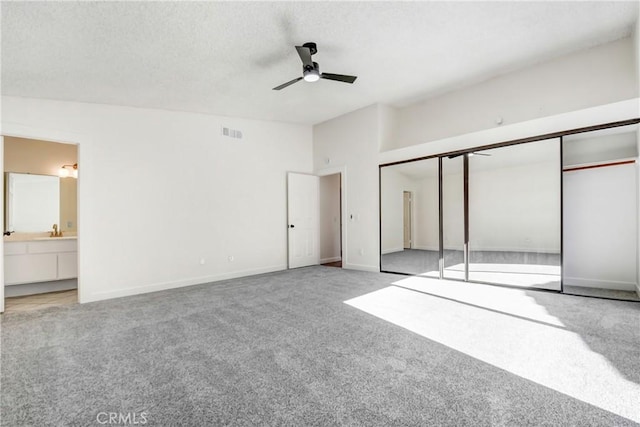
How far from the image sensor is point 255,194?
5984 millimetres

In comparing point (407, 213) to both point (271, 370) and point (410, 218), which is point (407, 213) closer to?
point (410, 218)

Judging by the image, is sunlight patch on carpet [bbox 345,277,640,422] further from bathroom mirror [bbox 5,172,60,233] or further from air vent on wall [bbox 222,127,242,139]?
bathroom mirror [bbox 5,172,60,233]

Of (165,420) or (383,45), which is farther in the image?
(383,45)

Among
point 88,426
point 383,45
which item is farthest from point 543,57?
point 88,426

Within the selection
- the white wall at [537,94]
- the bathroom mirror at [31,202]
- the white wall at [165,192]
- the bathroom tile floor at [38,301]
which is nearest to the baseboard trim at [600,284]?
the white wall at [537,94]

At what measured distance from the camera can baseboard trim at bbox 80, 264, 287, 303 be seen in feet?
14.0

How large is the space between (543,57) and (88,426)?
237 inches

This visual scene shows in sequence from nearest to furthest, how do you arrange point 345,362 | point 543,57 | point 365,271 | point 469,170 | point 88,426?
point 88,426 < point 345,362 < point 543,57 < point 469,170 < point 365,271

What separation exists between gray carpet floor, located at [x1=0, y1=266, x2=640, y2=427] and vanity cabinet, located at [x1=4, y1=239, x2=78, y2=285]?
1.26 metres

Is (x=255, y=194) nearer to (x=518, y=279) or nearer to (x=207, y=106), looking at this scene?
(x=207, y=106)

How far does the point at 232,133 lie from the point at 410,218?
3824 millimetres

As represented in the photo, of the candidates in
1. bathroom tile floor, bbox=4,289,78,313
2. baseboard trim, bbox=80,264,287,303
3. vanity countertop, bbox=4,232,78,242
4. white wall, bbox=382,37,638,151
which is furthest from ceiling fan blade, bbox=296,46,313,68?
vanity countertop, bbox=4,232,78,242

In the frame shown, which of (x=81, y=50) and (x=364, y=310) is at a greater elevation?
(x=81, y=50)

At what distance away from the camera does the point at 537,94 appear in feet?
14.3
